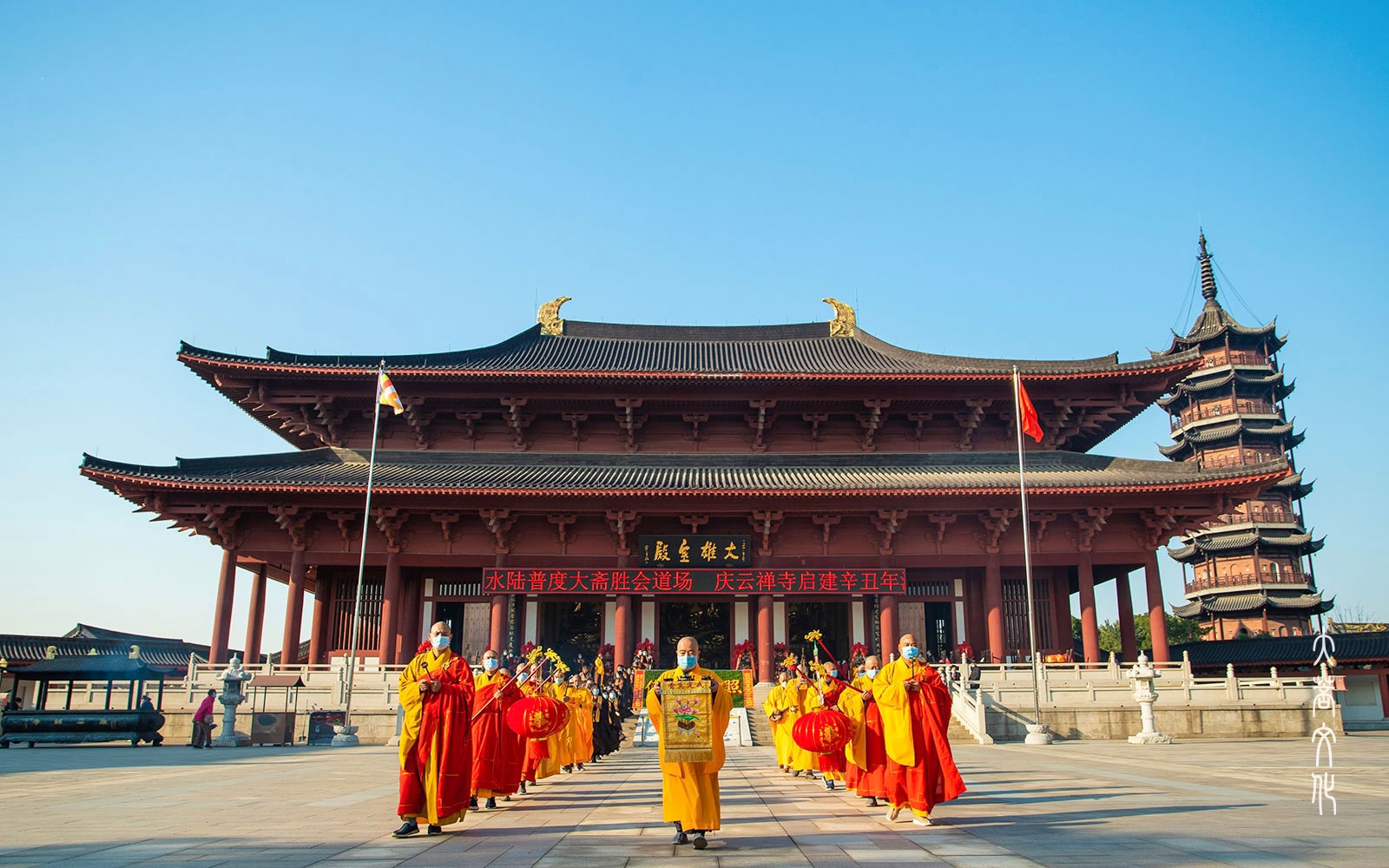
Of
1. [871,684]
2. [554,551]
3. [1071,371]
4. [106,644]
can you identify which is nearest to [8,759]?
[554,551]

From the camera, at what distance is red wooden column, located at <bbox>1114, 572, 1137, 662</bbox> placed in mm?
24227

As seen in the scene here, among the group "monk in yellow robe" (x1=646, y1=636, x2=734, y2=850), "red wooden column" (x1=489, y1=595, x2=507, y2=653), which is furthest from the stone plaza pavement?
"red wooden column" (x1=489, y1=595, x2=507, y2=653)

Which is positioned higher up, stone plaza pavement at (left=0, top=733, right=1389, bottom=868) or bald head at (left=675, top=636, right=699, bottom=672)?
bald head at (left=675, top=636, right=699, bottom=672)

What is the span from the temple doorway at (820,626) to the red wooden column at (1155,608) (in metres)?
7.69

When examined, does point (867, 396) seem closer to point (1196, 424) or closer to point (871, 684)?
point (871, 684)

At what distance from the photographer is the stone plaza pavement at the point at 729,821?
6.13 m

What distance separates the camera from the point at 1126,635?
81.3ft

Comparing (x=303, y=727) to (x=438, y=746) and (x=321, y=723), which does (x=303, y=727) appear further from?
(x=438, y=746)

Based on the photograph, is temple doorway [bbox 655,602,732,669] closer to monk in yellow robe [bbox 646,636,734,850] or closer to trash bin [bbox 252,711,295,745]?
trash bin [bbox 252,711,295,745]

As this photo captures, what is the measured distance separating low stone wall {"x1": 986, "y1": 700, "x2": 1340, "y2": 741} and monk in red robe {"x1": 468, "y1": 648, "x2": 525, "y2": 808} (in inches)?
514

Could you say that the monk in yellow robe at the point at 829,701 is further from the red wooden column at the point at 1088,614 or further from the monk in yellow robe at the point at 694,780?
the red wooden column at the point at 1088,614

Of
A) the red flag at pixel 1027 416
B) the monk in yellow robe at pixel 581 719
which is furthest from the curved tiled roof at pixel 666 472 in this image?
the monk in yellow robe at pixel 581 719

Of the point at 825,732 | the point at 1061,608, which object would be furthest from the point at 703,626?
Result: the point at 825,732

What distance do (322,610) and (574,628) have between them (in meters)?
7.02
